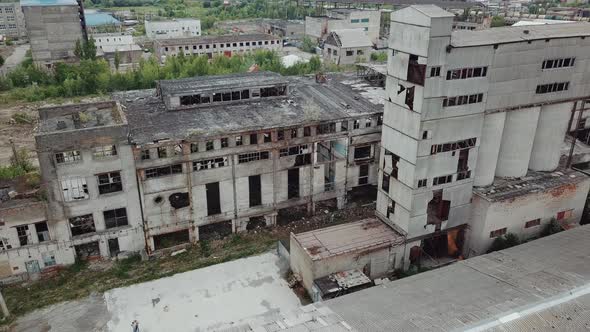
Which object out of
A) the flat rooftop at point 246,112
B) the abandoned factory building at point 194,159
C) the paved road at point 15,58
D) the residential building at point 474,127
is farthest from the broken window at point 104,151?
the paved road at point 15,58

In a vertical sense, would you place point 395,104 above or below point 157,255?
above

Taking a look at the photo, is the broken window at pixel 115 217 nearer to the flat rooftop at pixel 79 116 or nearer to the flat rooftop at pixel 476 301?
the flat rooftop at pixel 79 116

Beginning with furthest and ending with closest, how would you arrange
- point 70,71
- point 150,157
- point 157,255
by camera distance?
point 70,71
point 157,255
point 150,157

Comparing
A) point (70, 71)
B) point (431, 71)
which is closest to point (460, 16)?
point (70, 71)

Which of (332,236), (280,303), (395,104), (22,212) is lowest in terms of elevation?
(280,303)

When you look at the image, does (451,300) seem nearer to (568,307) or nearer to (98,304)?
(568,307)

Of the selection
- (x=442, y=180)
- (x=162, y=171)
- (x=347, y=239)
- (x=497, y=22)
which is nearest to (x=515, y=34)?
(x=442, y=180)

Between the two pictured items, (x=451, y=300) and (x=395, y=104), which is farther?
(x=395, y=104)
